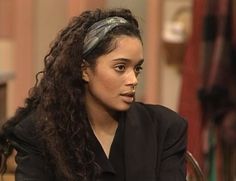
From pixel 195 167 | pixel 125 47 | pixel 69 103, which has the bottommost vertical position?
pixel 195 167

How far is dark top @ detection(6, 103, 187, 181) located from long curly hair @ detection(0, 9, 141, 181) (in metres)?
0.03

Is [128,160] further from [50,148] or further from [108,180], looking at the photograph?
[50,148]

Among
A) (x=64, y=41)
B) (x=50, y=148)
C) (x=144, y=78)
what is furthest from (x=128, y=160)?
(x=144, y=78)

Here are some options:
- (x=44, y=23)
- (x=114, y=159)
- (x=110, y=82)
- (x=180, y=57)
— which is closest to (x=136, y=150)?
(x=114, y=159)

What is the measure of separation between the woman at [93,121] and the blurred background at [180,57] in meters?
1.11

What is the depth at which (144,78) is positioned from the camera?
2861mm

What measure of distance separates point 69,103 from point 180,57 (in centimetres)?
144

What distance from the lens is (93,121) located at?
57.5 inches

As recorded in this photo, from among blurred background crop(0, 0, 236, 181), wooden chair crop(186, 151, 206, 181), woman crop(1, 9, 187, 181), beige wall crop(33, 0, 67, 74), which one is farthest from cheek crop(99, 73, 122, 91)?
beige wall crop(33, 0, 67, 74)

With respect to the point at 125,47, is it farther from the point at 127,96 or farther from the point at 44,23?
the point at 44,23

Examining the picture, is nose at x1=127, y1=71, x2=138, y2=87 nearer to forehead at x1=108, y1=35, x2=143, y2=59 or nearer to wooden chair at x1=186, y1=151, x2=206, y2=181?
forehead at x1=108, y1=35, x2=143, y2=59

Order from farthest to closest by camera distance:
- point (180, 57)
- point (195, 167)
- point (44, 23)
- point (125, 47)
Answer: point (44, 23)
point (180, 57)
point (195, 167)
point (125, 47)

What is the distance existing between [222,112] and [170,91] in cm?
33

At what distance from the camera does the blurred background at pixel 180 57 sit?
2.57 metres
